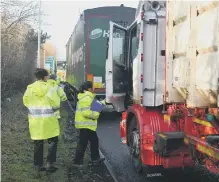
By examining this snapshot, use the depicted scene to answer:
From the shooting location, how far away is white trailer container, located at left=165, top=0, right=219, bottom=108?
3.49m

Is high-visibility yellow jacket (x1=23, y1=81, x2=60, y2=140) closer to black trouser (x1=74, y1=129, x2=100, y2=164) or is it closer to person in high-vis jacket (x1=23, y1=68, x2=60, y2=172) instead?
person in high-vis jacket (x1=23, y1=68, x2=60, y2=172)

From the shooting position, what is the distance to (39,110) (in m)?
5.39

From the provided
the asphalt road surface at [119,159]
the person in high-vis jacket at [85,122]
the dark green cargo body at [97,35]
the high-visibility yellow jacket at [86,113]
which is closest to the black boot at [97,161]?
the person in high-vis jacket at [85,122]

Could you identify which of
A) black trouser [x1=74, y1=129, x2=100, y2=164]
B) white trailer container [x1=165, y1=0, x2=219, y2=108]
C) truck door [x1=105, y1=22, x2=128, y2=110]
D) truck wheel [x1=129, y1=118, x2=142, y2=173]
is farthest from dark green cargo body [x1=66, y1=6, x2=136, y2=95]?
white trailer container [x1=165, y1=0, x2=219, y2=108]

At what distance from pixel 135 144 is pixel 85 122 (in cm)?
100

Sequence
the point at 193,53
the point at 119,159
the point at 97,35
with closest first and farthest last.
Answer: the point at 193,53 < the point at 119,159 < the point at 97,35

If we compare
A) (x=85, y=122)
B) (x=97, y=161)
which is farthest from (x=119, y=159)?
(x=85, y=122)

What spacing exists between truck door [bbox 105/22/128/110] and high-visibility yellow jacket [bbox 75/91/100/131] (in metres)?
0.96

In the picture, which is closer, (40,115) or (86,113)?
(40,115)

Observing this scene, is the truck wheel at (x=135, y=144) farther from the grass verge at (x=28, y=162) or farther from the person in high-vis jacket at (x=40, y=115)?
the person in high-vis jacket at (x=40, y=115)

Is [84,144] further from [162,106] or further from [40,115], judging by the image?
[162,106]

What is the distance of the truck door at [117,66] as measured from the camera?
6.84 metres

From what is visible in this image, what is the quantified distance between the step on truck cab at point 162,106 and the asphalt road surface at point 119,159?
23 cm

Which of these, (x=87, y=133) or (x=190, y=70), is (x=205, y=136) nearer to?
(x=190, y=70)
